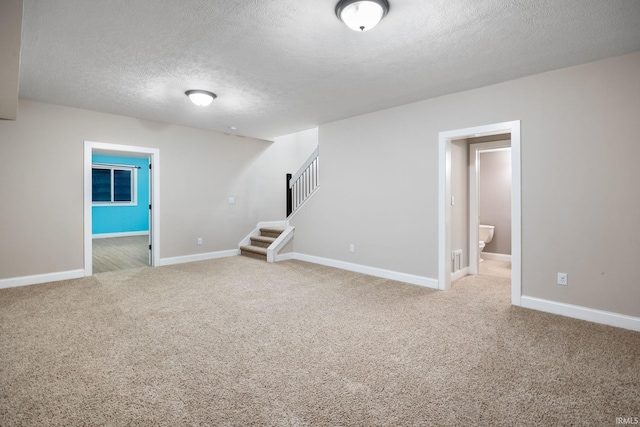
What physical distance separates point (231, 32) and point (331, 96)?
68.9 inches

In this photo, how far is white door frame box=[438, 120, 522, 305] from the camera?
11.2 ft

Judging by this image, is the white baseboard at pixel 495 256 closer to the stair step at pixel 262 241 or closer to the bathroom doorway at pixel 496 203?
the bathroom doorway at pixel 496 203

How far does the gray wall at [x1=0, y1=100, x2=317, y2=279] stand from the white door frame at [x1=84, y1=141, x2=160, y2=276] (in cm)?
7

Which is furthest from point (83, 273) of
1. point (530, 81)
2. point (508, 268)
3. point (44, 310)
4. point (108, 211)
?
point (508, 268)

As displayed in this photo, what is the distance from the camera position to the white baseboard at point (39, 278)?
411cm

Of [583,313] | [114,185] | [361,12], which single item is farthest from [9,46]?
[114,185]

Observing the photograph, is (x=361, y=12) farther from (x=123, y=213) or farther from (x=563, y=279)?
(x=123, y=213)

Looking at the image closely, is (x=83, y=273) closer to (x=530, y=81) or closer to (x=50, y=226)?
(x=50, y=226)

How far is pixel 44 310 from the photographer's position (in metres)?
3.26

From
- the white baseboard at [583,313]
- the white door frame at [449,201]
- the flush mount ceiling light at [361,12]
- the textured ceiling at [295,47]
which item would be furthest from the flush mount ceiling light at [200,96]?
the white baseboard at [583,313]

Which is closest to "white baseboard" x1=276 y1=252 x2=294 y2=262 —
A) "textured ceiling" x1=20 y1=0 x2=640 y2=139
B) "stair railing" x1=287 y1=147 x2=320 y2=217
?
"stair railing" x1=287 y1=147 x2=320 y2=217

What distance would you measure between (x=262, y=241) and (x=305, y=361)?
14.1ft

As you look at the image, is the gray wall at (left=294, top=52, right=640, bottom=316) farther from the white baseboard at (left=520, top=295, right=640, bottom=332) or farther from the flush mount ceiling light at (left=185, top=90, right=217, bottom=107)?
the flush mount ceiling light at (left=185, top=90, right=217, bottom=107)

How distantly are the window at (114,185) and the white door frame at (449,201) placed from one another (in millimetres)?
9333
